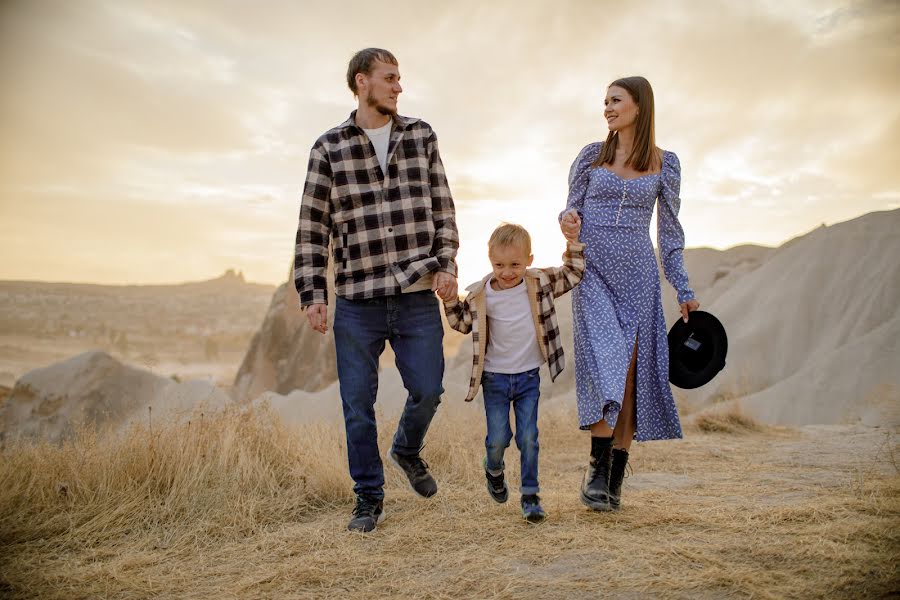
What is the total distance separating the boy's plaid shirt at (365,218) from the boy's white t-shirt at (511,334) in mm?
328

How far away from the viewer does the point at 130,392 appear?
13.5m

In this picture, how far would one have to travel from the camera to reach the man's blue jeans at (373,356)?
3.55 meters

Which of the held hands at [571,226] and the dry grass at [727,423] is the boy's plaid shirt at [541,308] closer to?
the held hands at [571,226]

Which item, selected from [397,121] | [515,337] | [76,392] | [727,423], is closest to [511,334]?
[515,337]

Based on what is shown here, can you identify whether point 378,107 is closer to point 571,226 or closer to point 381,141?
point 381,141

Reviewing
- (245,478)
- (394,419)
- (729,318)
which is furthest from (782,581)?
(729,318)

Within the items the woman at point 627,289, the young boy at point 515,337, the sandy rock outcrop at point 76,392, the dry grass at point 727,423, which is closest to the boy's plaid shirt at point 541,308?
the young boy at point 515,337

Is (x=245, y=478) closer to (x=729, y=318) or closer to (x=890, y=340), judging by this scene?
(x=890, y=340)

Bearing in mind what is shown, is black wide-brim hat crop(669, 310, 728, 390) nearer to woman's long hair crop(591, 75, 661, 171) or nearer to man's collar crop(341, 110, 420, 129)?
woman's long hair crop(591, 75, 661, 171)

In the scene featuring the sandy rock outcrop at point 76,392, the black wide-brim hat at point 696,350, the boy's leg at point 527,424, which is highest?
the black wide-brim hat at point 696,350

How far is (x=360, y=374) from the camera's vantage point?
11.7ft

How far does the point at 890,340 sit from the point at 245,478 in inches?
441

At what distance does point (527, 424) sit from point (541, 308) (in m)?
0.58

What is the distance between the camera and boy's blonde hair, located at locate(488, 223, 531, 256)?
3418mm
